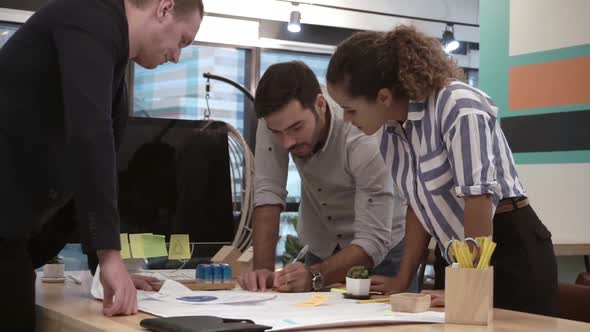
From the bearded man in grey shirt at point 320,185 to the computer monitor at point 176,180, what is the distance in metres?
0.13

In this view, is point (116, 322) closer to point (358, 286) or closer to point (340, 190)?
point (358, 286)

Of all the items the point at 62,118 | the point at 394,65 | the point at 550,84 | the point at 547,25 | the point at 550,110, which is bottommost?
the point at 62,118

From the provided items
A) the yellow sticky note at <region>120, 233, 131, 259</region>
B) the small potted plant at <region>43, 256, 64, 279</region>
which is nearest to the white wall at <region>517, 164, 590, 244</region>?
the yellow sticky note at <region>120, 233, 131, 259</region>

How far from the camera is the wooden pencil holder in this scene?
4.36ft

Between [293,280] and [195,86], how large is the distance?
567cm

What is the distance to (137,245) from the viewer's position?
2.04m

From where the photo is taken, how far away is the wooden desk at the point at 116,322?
4.23 ft

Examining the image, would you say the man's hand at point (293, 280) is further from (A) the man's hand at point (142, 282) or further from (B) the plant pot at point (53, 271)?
(B) the plant pot at point (53, 271)

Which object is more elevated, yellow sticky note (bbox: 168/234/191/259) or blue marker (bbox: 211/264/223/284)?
yellow sticky note (bbox: 168/234/191/259)

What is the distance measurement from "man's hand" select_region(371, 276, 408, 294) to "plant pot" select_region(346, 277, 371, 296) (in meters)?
0.13

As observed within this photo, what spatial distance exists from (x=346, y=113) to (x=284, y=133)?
334 millimetres

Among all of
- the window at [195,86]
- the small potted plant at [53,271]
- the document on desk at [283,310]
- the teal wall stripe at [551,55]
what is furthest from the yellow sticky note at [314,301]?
the window at [195,86]

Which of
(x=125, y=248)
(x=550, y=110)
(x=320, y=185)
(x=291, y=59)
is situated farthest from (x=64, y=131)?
(x=291, y=59)

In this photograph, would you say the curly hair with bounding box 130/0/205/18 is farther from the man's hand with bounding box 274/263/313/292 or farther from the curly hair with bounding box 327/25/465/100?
the man's hand with bounding box 274/263/313/292
